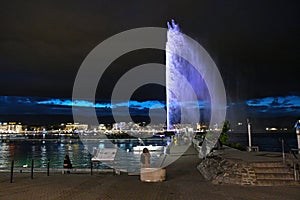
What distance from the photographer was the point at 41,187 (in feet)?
45.4

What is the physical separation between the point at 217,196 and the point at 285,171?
4.33 meters

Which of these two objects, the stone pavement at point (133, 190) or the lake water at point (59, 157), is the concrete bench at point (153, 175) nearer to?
the stone pavement at point (133, 190)

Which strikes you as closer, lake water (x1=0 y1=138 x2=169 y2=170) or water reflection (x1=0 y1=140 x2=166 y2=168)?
lake water (x1=0 y1=138 x2=169 y2=170)

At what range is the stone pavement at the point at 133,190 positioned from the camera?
37.8ft

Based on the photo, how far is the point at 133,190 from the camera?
41.9ft

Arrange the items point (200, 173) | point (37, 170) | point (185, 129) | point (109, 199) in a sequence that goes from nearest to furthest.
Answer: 1. point (109, 199)
2. point (200, 173)
3. point (37, 170)
4. point (185, 129)

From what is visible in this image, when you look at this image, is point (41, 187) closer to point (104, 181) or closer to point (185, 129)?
point (104, 181)

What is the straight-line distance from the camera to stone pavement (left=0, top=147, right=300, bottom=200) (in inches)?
453

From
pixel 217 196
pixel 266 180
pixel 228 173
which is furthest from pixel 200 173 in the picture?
pixel 217 196

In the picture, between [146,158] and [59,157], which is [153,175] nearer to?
[146,158]

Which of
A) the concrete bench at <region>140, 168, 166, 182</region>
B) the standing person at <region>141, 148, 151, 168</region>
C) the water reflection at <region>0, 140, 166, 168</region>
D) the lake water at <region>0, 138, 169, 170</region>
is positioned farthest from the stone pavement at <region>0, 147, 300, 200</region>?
the water reflection at <region>0, 140, 166, 168</region>

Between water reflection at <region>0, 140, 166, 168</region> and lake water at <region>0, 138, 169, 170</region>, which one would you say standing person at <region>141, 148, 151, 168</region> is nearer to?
lake water at <region>0, 138, 169, 170</region>

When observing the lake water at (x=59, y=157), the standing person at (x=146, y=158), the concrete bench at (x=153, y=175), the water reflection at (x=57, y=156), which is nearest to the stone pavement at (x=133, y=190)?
the concrete bench at (x=153, y=175)

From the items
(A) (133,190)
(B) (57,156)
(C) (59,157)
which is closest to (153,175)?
(A) (133,190)
